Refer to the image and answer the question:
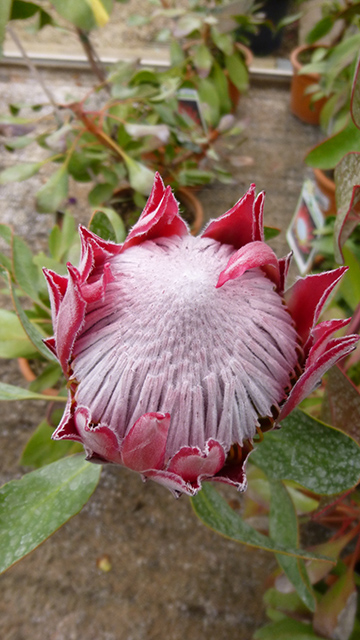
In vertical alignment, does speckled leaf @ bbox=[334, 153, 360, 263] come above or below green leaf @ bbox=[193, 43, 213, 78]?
above

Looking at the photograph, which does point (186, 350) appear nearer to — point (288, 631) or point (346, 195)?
point (346, 195)

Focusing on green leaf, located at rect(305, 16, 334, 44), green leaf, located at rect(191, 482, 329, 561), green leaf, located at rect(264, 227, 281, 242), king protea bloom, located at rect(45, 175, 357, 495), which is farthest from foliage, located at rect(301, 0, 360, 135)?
green leaf, located at rect(191, 482, 329, 561)

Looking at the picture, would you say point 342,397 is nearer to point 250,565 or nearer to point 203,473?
point 203,473

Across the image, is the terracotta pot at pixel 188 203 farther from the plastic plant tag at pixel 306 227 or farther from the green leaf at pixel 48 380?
the green leaf at pixel 48 380

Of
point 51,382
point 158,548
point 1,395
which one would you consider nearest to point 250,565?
point 158,548

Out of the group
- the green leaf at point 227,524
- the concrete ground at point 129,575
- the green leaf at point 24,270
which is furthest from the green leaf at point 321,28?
the green leaf at point 227,524

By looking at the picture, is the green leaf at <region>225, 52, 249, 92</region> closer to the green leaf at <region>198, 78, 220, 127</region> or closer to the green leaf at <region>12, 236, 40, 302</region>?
the green leaf at <region>198, 78, 220, 127</region>

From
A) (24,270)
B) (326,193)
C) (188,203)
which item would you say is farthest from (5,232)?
(326,193)
